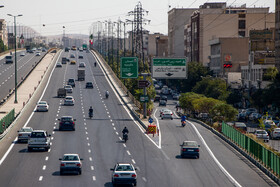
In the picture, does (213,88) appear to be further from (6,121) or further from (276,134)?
(6,121)

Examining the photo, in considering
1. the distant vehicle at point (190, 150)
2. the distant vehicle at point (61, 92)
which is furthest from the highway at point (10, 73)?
the distant vehicle at point (190, 150)

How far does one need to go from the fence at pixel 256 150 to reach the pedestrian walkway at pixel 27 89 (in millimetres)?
29843

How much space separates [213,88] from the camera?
126 metres

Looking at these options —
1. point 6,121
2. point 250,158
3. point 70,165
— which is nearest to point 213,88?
point 6,121

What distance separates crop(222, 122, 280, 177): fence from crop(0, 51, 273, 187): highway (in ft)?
3.02

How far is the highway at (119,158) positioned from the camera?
119 feet

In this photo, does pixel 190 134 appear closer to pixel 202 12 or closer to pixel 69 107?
pixel 69 107

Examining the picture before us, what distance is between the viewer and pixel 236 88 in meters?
130

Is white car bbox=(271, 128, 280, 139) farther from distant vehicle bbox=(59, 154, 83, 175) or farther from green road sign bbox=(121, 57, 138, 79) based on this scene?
distant vehicle bbox=(59, 154, 83, 175)

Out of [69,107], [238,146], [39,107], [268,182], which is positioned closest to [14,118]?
[39,107]

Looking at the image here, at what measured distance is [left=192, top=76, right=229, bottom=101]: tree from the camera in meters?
124

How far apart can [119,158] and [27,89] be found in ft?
221

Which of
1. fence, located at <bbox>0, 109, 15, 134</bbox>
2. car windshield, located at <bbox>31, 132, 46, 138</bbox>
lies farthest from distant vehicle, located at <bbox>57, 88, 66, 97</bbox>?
car windshield, located at <bbox>31, 132, 46, 138</bbox>

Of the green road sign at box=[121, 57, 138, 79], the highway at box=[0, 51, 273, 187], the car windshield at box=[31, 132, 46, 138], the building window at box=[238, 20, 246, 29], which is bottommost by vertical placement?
the highway at box=[0, 51, 273, 187]
